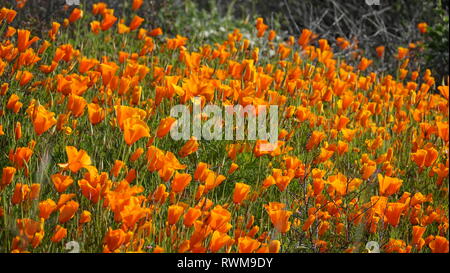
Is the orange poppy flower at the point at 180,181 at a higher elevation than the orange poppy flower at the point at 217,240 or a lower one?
higher

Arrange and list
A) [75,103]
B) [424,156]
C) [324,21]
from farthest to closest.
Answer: [324,21] < [424,156] < [75,103]

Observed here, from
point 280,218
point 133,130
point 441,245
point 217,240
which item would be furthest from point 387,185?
point 133,130

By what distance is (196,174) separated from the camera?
2377mm

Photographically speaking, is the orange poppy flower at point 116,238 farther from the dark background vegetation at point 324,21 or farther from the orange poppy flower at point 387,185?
the dark background vegetation at point 324,21

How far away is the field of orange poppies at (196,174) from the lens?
2.17 m

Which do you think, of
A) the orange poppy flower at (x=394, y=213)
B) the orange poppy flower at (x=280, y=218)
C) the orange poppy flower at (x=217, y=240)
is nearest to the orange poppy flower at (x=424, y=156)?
the orange poppy flower at (x=394, y=213)

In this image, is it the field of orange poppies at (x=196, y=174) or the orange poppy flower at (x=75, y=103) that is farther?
the orange poppy flower at (x=75, y=103)

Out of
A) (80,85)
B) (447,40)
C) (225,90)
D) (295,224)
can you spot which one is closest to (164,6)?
(447,40)

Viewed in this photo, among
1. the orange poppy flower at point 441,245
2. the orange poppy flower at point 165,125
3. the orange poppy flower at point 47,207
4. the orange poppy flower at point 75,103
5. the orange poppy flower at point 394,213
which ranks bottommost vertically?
the orange poppy flower at point 441,245

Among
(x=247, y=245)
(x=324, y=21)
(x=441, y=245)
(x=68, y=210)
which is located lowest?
(x=441, y=245)

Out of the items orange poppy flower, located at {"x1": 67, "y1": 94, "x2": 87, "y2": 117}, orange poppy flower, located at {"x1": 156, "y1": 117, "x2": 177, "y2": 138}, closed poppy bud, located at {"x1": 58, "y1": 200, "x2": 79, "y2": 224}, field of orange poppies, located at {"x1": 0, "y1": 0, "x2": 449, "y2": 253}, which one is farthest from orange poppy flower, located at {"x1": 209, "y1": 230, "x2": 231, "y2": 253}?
orange poppy flower, located at {"x1": 67, "y1": 94, "x2": 87, "y2": 117}

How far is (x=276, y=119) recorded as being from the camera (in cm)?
358

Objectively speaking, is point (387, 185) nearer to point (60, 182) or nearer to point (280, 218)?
point (280, 218)
